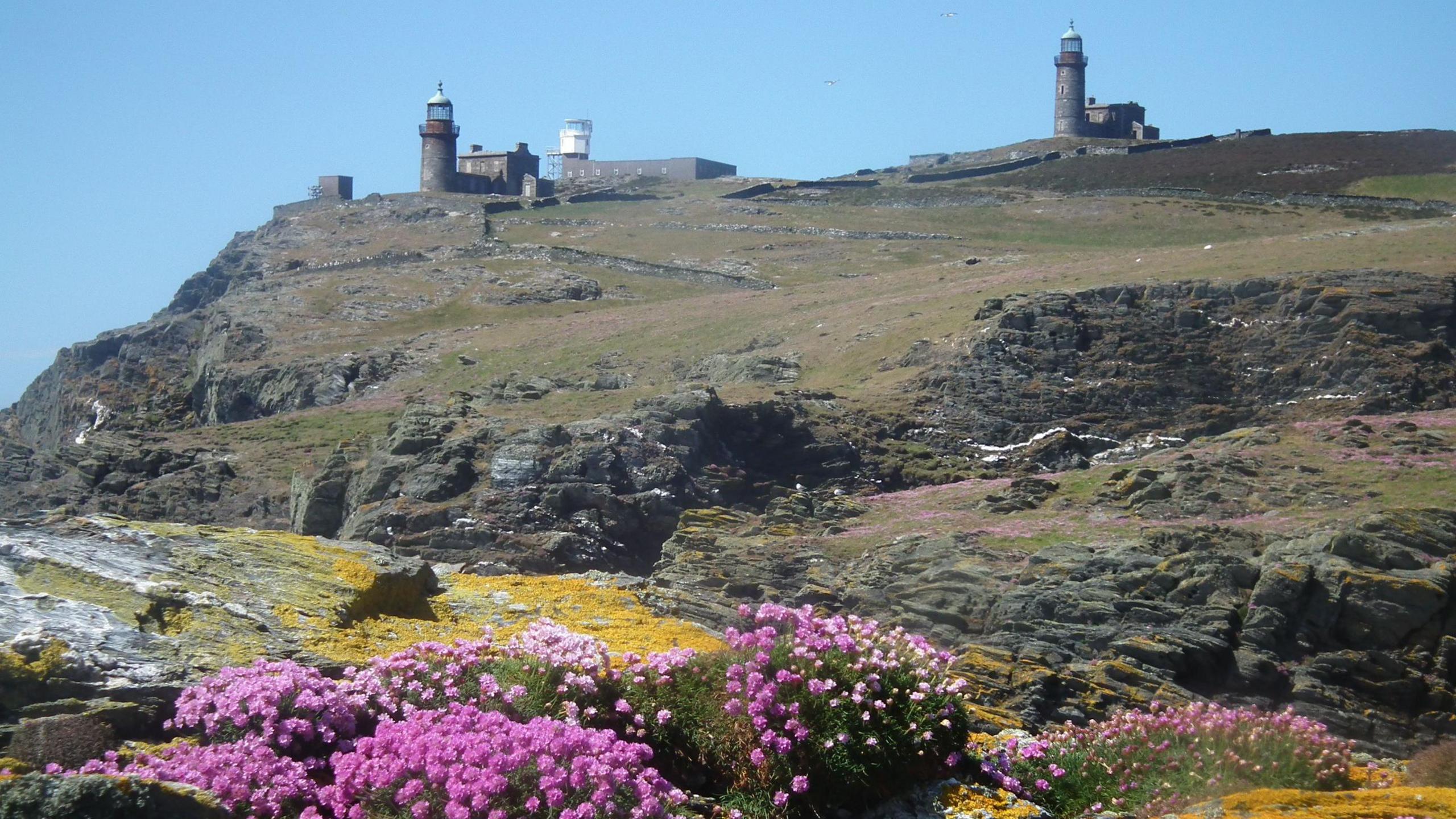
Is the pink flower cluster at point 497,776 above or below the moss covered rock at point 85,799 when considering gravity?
below

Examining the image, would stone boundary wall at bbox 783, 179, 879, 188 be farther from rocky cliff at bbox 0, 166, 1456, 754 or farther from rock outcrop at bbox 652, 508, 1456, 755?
rock outcrop at bbox 652, 508, 1456, 755

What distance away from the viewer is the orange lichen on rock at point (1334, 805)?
7449 millimetres

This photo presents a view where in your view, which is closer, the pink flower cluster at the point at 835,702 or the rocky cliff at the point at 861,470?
the pink flower cluster at the point at 835,702

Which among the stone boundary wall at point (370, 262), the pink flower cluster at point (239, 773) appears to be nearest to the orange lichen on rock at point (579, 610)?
the pink flower cluster at point (239, 773)

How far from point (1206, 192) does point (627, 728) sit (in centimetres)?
8405

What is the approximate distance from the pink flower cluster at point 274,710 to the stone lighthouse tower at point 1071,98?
408 ft

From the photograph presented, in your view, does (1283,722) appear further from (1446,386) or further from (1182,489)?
(1446,386)

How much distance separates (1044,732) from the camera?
33.8 ft

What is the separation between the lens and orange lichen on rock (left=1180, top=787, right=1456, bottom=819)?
7449 mm

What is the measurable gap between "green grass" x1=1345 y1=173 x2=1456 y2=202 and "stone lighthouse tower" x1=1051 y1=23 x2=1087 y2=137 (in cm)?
4478

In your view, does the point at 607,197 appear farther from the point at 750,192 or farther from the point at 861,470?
the point at 861,470

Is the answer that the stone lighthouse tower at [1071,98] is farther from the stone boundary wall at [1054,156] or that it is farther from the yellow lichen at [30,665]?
the yellow lichen at [30,665]

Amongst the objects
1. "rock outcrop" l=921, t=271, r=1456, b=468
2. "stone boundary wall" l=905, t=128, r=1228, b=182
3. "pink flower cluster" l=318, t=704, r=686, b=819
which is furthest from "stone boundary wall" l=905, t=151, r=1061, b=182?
"pink flower cluster" l=318, t=704, r=686, b=819

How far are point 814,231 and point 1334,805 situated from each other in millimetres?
78678
